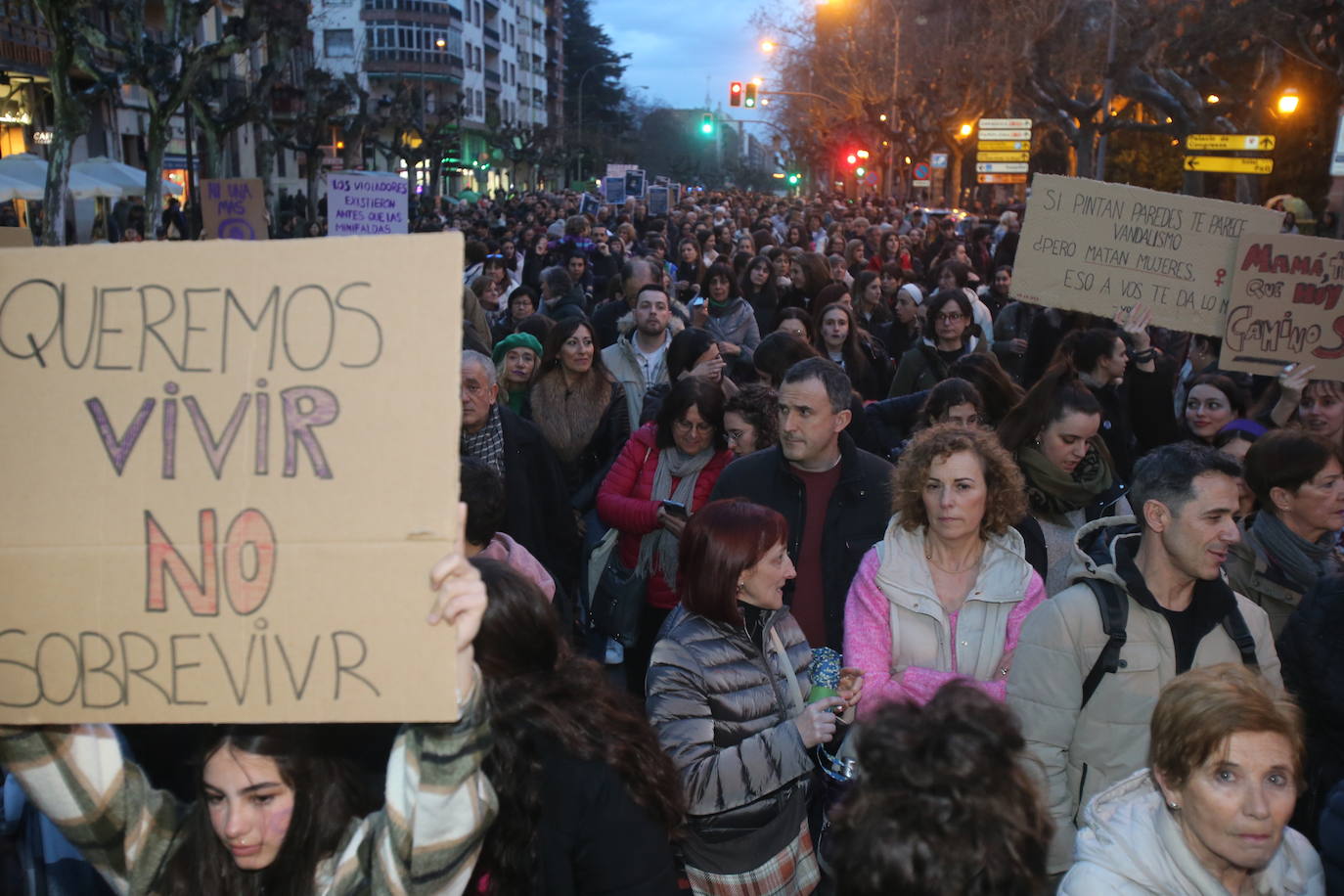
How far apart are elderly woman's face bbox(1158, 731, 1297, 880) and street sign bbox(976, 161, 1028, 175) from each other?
34.8 meters

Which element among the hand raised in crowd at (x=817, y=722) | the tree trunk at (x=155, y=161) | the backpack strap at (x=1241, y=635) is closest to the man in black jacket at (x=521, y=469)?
the hand raised in crowd at (x=817, y=722)

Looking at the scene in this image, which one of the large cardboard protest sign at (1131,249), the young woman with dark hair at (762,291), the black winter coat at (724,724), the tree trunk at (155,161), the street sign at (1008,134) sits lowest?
the black winter coat at (724,724)

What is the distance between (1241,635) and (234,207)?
30.1ft

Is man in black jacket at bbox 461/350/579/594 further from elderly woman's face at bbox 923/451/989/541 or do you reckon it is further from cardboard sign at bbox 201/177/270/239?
cardboard sign at bbox 201/177/270/239

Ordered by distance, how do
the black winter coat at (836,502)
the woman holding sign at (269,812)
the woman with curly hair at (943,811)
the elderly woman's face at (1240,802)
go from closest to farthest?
the woman with curly hair at (943,811)
the woman holding sign at (269,812)
the elderly woman's face at (1240,802)
the black winter coat at (836,502)

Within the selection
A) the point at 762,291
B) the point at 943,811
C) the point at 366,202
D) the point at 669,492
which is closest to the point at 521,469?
the point at 669,492

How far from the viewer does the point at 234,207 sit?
1015cm

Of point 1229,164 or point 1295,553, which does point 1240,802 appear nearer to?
point 1295,553

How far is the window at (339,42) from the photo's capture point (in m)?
75.9

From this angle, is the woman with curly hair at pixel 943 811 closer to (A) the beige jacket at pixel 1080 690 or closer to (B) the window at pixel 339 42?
(A) the beige jacket at pixel 1080 690

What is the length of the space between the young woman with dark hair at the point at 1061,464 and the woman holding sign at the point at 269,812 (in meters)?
2.77

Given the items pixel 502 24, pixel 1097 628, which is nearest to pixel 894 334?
pixel 1097 628

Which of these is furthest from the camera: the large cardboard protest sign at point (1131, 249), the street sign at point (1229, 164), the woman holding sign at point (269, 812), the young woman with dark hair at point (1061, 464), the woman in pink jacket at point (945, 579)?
the street sign at point (1229, 164)

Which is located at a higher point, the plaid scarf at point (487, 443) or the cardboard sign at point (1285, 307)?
the cardboard sign at point (1285, 307)
